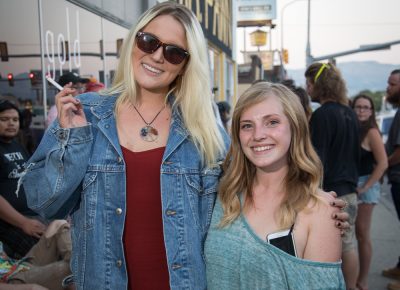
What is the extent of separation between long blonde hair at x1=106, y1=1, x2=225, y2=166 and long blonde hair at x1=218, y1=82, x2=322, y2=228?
11cm

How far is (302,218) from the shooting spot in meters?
1.64

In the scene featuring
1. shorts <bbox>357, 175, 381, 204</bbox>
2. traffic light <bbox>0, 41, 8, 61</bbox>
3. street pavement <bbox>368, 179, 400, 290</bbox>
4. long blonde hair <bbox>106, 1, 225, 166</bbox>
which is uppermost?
traffic light <bbox>0, 41, 8, 61</bbox>

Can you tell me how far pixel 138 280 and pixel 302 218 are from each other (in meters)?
0.73

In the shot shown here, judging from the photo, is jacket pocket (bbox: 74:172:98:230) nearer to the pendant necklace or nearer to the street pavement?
the pendant necklace

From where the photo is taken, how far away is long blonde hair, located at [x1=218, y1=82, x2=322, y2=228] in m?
1.73

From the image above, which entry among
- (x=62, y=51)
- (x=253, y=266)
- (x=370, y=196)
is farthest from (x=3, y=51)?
(x=370, y=196)

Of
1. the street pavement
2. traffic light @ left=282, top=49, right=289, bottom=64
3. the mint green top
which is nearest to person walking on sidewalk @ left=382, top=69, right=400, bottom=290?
the street pavement

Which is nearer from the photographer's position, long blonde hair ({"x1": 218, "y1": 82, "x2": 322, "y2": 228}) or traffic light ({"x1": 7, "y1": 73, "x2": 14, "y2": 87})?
long blonde hair ({"x1": 218, "y1": 82, "x2": 322, "y2": 228})

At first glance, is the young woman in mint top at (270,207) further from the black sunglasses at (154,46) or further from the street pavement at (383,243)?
the street pavement at (383,243)

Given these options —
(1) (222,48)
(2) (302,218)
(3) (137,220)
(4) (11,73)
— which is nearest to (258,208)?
(2) (302,218)

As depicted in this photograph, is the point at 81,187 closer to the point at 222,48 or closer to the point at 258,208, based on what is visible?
the point at 258,208

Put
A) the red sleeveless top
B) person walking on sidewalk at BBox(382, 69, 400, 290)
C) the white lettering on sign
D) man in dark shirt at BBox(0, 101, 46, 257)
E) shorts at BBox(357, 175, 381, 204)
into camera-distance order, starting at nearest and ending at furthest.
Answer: the red sleeveless top → man in dark shirt at BBox(0, 101, 46, 257) → the white lettering on sign → person walking on sidewalk at BBox(382, 69, 400, 290) → shorts at BBox(357, 175, 381, 204)

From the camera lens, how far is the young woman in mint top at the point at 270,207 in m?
1.59

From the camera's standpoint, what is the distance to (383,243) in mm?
5551
